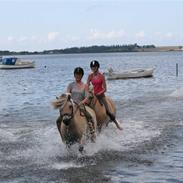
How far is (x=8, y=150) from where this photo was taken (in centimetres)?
1309

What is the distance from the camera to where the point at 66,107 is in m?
10.7

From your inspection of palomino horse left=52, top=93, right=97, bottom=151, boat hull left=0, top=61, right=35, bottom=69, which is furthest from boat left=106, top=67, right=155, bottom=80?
boat hull left=0, top=61, right=35, bottom=69

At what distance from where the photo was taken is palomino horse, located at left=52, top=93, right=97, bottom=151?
422 inches

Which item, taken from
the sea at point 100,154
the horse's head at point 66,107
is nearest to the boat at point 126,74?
the sea at point 100,154

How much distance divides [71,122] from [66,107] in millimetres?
427

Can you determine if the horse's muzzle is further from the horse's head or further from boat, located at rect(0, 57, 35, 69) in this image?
boat, located at rect(0, 57, 35, 69)

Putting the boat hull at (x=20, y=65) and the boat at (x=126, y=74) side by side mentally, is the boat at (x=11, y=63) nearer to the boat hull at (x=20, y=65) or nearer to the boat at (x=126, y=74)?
the boat hull at (x=20, y=65)

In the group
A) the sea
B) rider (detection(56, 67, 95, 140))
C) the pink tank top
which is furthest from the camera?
the pink tank top

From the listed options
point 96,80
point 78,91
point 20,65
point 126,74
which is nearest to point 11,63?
point 20,65

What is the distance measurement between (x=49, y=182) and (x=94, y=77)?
4.20 m

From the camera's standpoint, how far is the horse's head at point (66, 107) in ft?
35.1

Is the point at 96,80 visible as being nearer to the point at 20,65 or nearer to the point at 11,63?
the point at 11,63

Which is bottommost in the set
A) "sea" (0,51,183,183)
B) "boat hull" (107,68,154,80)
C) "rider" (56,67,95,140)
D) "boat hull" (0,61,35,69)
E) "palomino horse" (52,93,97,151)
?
"boat hull" (0,61,35,69)

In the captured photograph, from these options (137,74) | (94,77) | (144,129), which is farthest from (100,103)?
(137,74)
